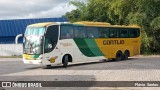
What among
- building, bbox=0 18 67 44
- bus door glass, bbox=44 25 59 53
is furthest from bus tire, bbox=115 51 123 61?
building, bbox=0 18 67 44

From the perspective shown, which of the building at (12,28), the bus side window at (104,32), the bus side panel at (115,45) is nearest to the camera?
the bus side window at (104,32)

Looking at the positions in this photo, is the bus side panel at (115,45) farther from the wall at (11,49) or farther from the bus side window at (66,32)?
the wall at (11,49)

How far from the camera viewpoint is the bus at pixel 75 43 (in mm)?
23516

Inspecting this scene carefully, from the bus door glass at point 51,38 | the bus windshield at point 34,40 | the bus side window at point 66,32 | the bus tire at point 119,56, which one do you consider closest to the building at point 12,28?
the bus tire at point 119,56

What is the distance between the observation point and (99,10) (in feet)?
143

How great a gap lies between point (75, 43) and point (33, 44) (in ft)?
11.0

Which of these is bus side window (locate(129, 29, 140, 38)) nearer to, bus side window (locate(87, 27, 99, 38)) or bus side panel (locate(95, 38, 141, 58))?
bus side panel (locate(95, 38, 141, 58))

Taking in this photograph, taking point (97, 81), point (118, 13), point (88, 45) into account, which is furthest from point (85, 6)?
point (97, 81)

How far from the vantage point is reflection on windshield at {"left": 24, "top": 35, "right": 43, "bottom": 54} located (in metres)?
23.3

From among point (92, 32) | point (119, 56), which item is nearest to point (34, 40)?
point (92, 32)

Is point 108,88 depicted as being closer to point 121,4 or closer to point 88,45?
point 88,45

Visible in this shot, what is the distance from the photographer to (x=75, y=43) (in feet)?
84.3

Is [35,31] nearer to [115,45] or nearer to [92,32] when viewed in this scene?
[92,32]

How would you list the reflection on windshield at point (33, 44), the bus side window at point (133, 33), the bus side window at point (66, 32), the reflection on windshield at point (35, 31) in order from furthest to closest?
the bus side window at point (133, 33) < the bus side window at point (66, 32) < the reflection on windshield at point (35, 31) < the reflection on windshield at point (33, 44)
